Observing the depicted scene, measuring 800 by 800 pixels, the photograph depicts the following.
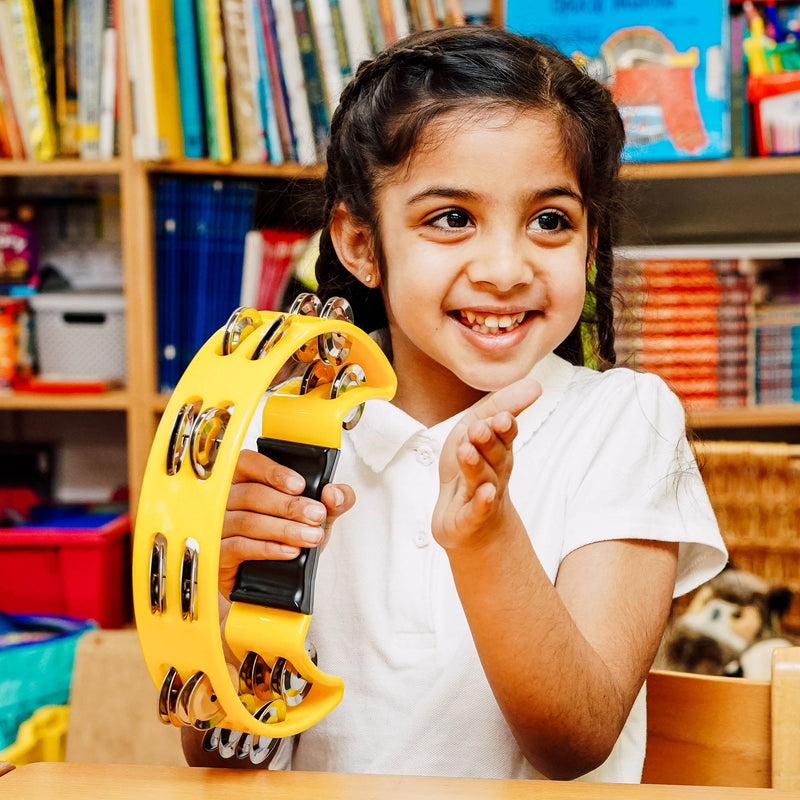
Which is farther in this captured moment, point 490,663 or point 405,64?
point 405,64

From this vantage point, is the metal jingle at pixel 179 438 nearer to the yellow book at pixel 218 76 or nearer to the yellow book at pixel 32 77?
the yellow book at pixel 218 76

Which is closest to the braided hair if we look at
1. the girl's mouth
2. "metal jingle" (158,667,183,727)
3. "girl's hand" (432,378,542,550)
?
the girl's mouth

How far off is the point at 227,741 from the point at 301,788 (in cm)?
11

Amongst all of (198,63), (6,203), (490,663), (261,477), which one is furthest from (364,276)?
(6,203)

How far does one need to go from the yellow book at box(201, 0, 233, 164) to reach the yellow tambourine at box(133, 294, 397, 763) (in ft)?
3.27

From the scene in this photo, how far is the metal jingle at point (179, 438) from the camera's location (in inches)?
19.6

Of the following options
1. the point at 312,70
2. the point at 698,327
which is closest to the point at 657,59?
the point at 698,327

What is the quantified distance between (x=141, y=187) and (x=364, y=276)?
81 cm

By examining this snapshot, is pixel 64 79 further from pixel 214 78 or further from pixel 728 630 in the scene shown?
pixel 728 630

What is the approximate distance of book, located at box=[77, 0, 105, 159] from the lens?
1546mm

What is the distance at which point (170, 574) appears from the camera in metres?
0.49

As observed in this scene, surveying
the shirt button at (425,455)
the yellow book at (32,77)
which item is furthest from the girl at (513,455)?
the yellow book at (32,77)

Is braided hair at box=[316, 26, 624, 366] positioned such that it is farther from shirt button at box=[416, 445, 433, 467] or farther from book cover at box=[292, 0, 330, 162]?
book cover at box=[292, 0, 330, 162]

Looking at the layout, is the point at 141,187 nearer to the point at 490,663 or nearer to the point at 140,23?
the point at 140,23
